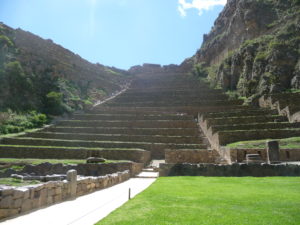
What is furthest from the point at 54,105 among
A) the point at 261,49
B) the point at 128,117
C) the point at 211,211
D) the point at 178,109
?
the point at 211,211

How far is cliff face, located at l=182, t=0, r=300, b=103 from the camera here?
40.9 m

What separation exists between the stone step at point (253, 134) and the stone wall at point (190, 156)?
177 cm

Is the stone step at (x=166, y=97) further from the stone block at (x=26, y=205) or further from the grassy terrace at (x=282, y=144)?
the stone block at (x=26, y=205)

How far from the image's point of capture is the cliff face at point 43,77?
46000mm

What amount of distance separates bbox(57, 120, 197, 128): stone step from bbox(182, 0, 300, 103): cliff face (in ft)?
40.8

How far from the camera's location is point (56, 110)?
1786 inches

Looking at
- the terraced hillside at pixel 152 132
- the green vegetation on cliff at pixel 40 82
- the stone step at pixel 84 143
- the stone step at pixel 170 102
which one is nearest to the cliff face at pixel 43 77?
the green vegetation on cliff at pixel 40 82

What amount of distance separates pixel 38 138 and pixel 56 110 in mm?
13488

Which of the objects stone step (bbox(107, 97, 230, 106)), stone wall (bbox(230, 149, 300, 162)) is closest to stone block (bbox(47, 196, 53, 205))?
stone wall (bbox(230, 149, 300, 162))

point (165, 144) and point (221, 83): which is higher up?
point (221, 83)

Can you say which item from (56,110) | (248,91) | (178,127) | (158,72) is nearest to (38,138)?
(56,110)

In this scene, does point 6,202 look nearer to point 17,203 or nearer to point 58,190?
point 17,203

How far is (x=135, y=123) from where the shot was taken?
38.7 m

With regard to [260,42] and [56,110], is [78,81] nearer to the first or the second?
[56,110]
